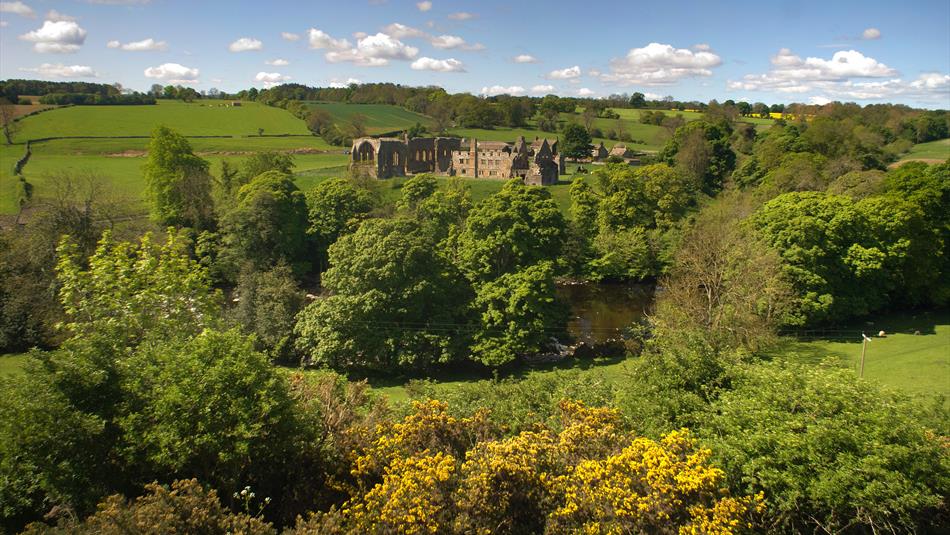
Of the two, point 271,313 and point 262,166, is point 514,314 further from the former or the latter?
point 262,166

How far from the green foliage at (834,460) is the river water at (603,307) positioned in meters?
21.8

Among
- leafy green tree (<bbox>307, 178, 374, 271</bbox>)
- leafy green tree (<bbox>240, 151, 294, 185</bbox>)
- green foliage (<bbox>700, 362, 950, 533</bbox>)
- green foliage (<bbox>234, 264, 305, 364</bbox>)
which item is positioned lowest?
green foliage (<bbox>234, 264, 305, 364</bbox>)

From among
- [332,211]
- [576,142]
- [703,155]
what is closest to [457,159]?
[576,142]

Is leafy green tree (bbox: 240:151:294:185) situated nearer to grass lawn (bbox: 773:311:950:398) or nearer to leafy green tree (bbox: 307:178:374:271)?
leafy green tree (bbox: 307:178:374:271)

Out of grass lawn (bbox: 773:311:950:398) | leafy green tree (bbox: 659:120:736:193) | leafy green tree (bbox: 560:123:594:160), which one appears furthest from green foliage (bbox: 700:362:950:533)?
leafy green tree (bbox: 560:123:594:160)

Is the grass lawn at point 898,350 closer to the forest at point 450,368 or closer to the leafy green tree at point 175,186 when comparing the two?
the forest at point 450,368

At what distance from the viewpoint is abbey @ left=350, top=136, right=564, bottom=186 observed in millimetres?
78000

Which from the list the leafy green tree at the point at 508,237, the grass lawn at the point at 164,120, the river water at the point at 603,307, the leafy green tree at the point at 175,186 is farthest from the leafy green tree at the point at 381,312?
the grass lawn at the point at 164,120

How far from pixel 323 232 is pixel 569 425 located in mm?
36884

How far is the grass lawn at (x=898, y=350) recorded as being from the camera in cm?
2508

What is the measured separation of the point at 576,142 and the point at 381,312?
77.4 meters

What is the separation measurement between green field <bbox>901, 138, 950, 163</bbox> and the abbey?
50184 mm

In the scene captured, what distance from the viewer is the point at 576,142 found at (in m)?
98.3

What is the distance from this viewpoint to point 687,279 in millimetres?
30250
